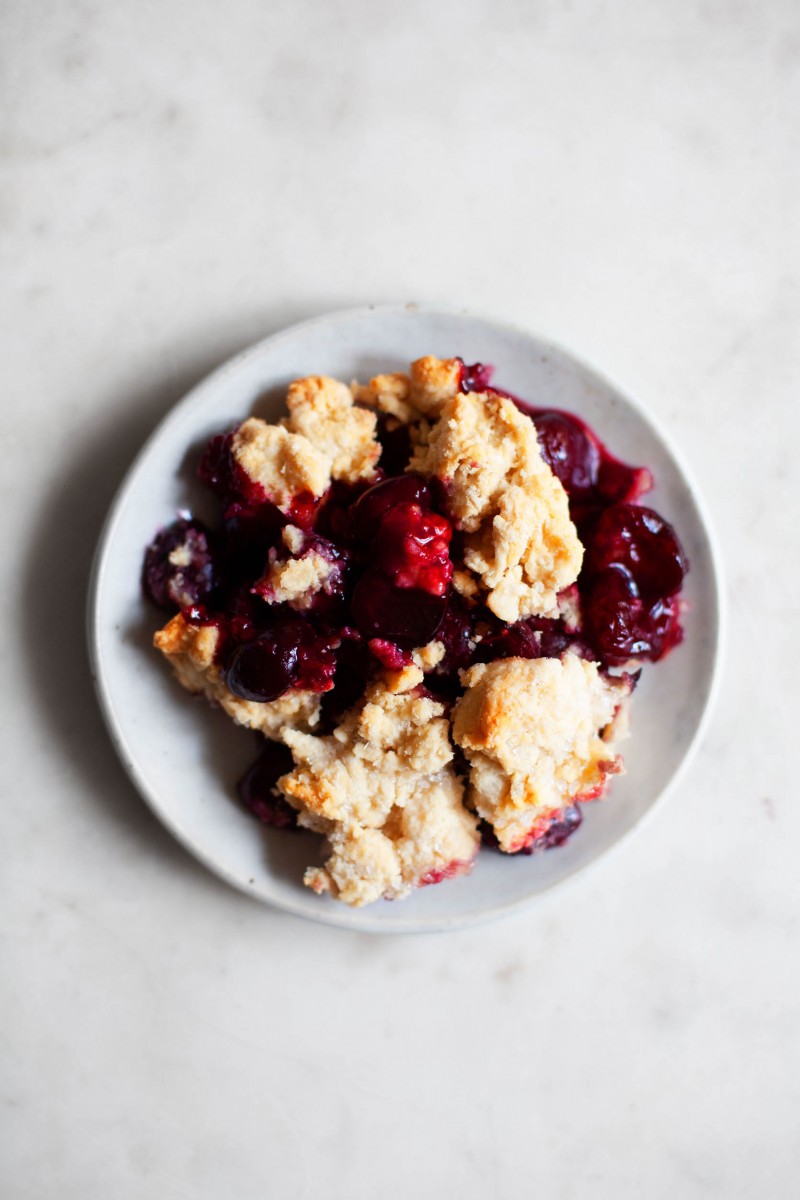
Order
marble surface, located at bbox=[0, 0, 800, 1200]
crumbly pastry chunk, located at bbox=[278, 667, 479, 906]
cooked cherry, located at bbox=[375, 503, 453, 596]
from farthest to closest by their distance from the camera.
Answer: marble surface, located at bbox=[0, 0, 800, 1200] < crumbly pastry chunk, located at bbox=[278, 667, 479, 906] < cooked cherry, located at bbox=[375, 503, 453, 596]

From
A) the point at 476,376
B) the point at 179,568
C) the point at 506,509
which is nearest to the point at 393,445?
the point at 476,376

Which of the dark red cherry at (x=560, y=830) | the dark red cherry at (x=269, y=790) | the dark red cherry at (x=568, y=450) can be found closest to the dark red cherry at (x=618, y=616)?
the dark red cherry at (x=568, y=450)

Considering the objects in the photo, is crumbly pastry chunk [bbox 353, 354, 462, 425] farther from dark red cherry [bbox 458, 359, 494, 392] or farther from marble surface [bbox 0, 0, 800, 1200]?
marble surface [bbox 0, 0, 800, 1200]

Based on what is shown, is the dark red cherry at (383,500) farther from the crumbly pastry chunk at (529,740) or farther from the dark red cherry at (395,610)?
the crumbly pastry chunk at (529,740)

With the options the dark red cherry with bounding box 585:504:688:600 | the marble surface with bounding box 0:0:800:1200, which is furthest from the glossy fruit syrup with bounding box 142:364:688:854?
the marble surface with bounding box 0:0:800:1200

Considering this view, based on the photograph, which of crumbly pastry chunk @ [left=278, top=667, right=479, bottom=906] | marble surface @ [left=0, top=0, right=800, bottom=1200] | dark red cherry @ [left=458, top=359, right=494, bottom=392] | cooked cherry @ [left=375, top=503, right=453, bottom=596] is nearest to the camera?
cooked cherry @ [left=375, top=503, right=453, bottom=596]

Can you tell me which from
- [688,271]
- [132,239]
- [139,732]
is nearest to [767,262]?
[688,271]

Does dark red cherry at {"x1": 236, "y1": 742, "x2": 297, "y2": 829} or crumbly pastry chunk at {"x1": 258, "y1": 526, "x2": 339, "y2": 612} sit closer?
crumbly pastry chunk at {"x1": 258, "y1": 526, "x2": 339, "y2": 612}
